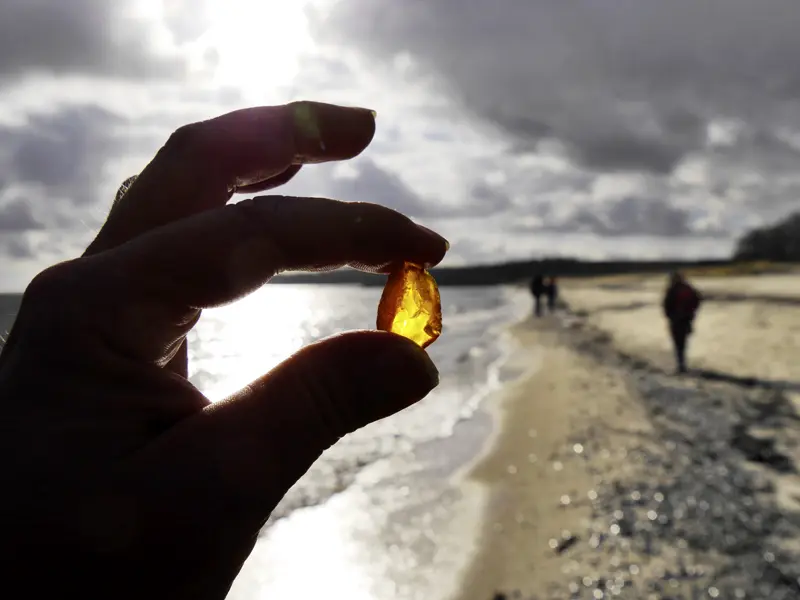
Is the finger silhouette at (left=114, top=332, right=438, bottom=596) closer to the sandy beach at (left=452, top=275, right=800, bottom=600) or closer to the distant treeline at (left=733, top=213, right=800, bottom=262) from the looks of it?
the sandy beach at (left=452, top=275, right=800, bottom=600)

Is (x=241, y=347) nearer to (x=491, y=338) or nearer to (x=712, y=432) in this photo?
(x=491, y=338)

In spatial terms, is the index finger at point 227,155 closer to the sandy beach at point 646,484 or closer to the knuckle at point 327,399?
the knuckle at point 327,399

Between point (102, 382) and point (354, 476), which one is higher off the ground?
point (102, 382)

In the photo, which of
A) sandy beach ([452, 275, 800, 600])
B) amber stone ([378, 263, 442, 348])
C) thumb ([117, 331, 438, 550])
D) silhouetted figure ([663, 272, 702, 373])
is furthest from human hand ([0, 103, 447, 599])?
silhouetted figure ([663, 272, 702, 373])

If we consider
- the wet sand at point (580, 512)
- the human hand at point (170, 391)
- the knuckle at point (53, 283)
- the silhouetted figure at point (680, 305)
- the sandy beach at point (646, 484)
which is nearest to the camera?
the human hand at point (170, 391)

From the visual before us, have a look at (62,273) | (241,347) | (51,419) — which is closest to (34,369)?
(51,419)

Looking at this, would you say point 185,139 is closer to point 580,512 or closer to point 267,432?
point 267,432

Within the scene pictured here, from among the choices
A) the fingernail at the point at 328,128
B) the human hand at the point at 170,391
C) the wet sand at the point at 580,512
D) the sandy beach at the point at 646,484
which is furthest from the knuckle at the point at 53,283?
the sandy beach at the point at 646,484
